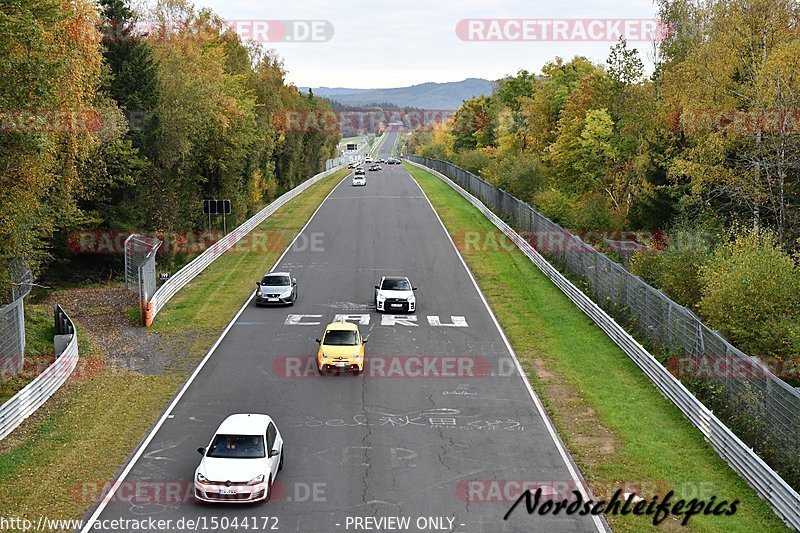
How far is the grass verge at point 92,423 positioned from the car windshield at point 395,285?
6866 mm

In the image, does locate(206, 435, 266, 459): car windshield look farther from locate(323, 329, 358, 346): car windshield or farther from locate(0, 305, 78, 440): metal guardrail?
locate(323, 329, 358, 346): car windshield

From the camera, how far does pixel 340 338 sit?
91.1ft

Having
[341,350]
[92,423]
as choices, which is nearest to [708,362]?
[341,350]

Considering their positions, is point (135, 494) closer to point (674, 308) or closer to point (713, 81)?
point (674, 308)

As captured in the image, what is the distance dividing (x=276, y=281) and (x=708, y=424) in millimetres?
21555

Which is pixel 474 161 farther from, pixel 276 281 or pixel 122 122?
pixel 276 281

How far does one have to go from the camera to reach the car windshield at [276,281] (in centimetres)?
3747

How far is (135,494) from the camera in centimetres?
1794

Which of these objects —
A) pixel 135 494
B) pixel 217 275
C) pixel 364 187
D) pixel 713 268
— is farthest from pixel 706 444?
pixel 364 187

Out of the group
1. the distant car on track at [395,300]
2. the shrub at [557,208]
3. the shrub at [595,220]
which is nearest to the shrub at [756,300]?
the distant car on track at [395,300]

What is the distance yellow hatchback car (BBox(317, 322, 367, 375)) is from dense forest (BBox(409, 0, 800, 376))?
11.8 meters

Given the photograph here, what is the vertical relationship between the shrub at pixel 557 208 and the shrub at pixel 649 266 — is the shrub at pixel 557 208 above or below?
above

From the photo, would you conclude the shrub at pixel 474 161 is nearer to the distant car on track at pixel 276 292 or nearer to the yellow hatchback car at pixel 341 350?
the distant car on track at pixel 276 292

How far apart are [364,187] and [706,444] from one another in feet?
246
